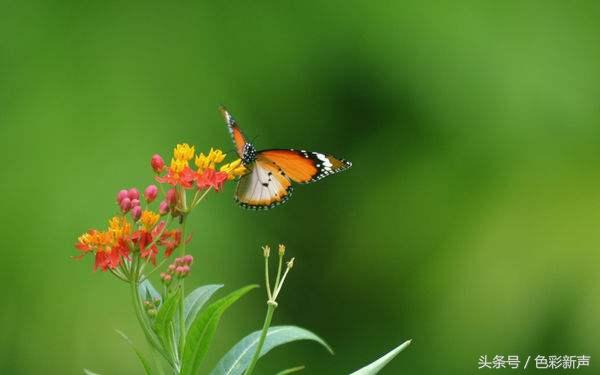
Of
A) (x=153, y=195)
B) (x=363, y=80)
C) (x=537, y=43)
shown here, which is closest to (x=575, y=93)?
(x=537, y=43)

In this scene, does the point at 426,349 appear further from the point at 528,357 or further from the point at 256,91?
the point at 256,91

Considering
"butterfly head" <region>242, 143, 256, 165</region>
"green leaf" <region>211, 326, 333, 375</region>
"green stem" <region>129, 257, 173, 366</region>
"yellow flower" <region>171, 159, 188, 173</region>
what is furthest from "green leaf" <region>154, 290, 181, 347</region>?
"butterfly head" <region>242, 143, 256, 165</region>

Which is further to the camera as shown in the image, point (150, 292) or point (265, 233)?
point (265, 233)

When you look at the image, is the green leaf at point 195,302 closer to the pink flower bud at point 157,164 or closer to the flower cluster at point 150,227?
the flower cluster at point 150,227

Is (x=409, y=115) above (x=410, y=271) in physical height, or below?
above

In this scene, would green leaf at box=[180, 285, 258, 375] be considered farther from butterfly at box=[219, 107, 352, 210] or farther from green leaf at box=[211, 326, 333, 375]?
butterfly at box=[219, 107, 352, 210]

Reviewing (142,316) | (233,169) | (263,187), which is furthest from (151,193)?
(263,187)
